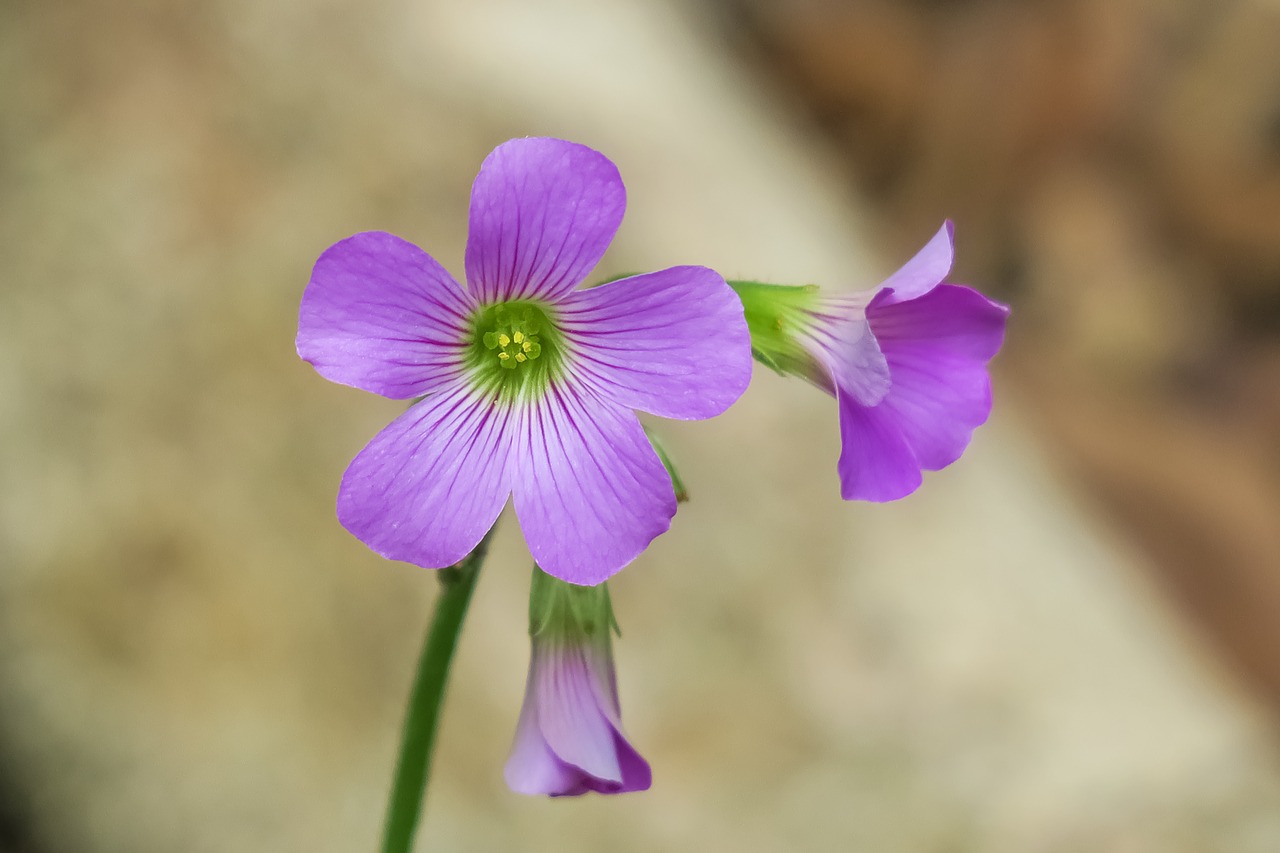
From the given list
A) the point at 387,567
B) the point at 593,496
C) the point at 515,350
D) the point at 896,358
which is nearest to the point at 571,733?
the point at 593,496

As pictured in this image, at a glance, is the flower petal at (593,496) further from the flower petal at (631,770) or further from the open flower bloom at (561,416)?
the flower petal at (631,770)

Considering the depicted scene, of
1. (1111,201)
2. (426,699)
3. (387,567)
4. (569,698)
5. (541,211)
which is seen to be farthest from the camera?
(1111,201)

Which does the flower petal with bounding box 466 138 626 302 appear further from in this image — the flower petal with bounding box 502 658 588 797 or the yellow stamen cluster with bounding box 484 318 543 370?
the flower petal with bounding box 502 658 588 797

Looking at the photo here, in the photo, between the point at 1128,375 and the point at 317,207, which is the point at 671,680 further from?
the point at 1128,375

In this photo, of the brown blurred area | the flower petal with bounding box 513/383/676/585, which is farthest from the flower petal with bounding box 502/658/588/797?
the brown blurred area

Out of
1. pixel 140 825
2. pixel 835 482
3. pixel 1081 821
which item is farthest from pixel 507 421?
pixel 140 825

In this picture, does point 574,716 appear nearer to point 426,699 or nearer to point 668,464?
point 426,699
